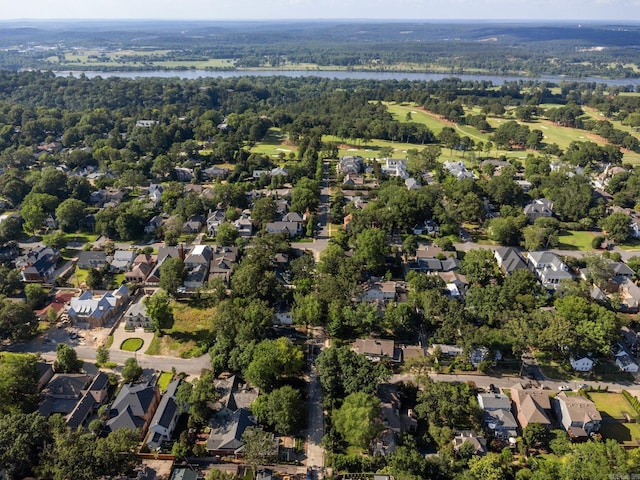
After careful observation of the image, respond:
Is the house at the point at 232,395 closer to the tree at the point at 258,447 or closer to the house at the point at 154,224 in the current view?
the tree at the point at 258,447

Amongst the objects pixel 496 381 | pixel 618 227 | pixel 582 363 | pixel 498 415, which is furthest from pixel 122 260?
pixel 618 227

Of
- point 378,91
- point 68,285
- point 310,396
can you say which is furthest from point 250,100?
point 310,396

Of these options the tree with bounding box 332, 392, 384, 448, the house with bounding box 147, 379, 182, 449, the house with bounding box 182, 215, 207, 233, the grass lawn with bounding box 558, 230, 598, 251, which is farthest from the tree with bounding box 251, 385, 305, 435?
the grass lawn with bounding box 558, 230, 598, 251

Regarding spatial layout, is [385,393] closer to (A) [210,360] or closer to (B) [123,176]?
(A) [210,360]

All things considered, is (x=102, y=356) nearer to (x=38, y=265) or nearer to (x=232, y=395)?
(x=232, y=395)

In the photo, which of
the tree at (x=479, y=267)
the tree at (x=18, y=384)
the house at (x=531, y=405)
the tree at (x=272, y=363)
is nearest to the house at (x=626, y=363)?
the house at (x=531, y=405)

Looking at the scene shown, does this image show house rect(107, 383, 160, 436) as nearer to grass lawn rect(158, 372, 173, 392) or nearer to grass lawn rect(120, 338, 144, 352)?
grass lawn rect(158, 372, 173, 392)

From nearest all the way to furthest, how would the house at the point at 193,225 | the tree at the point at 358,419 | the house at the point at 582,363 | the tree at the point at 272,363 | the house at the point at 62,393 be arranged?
1. the tree at the point at 358,419
2. the house at the point at 62,393
3. the tree at the point at 272,363
4. the house at the point at 582,363
5. the house at the point at 193,225
